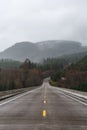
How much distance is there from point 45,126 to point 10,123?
1671 mm

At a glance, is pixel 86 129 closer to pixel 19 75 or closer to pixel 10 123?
pixel 10 123

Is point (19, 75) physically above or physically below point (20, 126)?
above

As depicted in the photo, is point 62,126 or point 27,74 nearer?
point 62,126

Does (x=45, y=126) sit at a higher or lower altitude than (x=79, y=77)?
lower

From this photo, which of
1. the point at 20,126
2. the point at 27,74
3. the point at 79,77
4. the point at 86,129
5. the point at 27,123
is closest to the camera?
the point at 86,129

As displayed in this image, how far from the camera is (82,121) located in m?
13.0

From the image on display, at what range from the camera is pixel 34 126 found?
11.5 m

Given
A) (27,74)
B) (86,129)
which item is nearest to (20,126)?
(86,129)

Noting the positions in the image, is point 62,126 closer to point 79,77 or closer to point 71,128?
point 71,128

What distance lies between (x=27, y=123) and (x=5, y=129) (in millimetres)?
1662

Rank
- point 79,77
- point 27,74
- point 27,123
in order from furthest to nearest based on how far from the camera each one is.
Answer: point 27,74 → point 79,77 → point 27,123

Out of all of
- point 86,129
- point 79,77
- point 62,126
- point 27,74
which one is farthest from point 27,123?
point 27,74

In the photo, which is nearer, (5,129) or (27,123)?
(5,129)

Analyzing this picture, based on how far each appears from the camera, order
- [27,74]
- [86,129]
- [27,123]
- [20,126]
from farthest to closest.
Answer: [27,74], [27,123], [20,126], [86,129]
